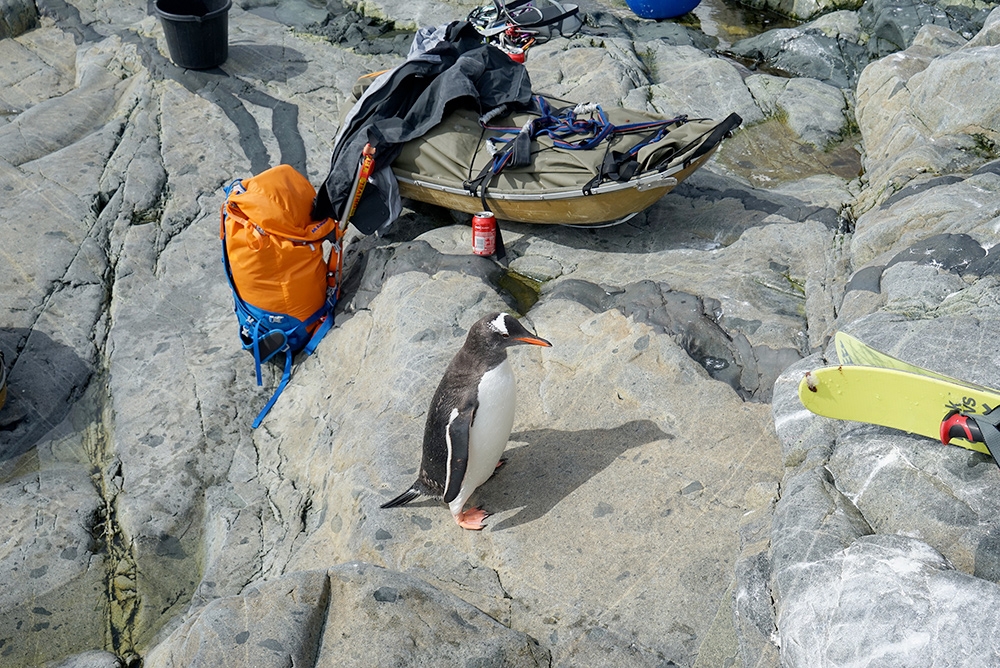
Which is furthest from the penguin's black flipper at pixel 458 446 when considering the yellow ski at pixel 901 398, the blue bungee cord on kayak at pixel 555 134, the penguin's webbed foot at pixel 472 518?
the blue bungee cord on kayak at pixel 555 134

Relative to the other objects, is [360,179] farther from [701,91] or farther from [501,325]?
[701,91]

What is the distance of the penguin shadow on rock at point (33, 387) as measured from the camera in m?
4.57

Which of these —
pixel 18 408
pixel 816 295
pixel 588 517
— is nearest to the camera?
pixel 588 517

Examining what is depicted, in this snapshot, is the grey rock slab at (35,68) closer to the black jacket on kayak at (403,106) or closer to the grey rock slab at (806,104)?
the black jacket on kayak at (403,106)

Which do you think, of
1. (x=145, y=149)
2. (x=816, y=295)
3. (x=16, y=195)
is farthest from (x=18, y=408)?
(x=816, y=295)

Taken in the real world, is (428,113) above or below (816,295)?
above

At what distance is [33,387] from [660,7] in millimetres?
6340

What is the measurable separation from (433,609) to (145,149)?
200 inches

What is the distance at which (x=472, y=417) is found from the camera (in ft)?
10.7

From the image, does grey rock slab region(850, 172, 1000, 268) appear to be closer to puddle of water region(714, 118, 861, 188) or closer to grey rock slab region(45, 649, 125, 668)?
puddle of water region(714, 118, 861, 188)

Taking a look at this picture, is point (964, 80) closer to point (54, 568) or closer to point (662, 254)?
point (662, 254)

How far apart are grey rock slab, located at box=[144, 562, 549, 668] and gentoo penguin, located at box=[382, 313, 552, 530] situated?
1.64 ft

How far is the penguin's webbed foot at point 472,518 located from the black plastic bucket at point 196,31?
542 cm

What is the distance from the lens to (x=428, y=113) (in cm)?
525
